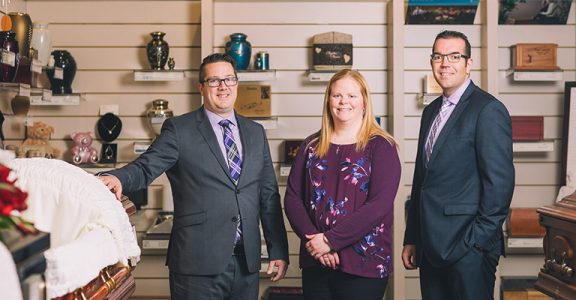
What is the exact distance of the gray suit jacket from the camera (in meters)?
2.56

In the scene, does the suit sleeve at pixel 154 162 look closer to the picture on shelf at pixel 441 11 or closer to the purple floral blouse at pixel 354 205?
the purple floral blouse at pixel 354 205

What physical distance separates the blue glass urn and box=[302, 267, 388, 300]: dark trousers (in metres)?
1.92

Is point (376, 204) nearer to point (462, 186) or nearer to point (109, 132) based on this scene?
point (462, 186)

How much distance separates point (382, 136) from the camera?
2529 millimetres

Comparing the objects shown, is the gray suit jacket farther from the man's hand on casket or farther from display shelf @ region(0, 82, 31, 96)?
display shelf @ region(0, 82, 31, 96)

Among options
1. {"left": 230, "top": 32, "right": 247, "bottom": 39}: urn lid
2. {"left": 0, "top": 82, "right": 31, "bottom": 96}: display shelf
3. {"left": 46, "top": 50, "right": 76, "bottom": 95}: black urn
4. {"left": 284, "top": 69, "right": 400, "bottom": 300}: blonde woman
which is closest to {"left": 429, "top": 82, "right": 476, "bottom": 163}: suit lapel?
{"left": 284, "top": 69, "right": 400, "bottom": 300}: blonde woman

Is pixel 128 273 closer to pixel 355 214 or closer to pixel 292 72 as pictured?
pixel 355 214

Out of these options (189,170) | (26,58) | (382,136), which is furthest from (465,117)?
(26,58)

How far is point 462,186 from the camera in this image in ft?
8.46

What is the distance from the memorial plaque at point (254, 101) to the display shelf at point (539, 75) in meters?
1.64

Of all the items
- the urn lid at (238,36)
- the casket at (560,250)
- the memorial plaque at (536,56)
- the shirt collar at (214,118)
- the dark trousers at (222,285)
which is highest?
the urn lid at (238,36)

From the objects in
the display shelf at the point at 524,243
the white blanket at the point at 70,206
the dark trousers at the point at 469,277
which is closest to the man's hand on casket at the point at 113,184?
the white blanket at the point at 70,206

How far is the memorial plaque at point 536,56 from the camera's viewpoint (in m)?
4.23

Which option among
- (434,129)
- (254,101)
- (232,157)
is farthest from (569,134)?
(232,157)
